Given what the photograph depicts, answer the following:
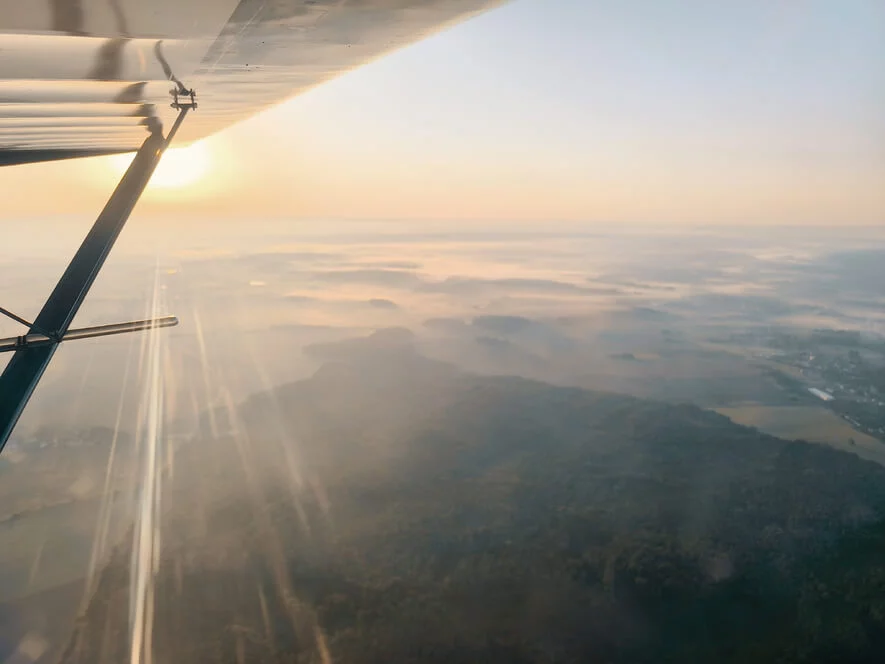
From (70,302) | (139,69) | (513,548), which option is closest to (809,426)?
(513,548)

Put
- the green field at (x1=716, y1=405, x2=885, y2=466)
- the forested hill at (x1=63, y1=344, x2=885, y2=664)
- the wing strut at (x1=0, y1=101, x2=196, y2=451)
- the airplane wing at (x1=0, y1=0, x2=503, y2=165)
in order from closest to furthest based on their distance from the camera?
the airplane wing at (x1=0, y1=0, x2=503, y2=165) < the wing strut at (x1=0, y1=101, x2=196, y2=451) < the forested hill at (x1=63, y1=344, x2=885, y2=664) < the green field at (x1=716, y1=405, x2=885, y2=466)

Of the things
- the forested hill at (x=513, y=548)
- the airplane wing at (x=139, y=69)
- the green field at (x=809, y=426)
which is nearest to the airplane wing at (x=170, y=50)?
the airplane wing at (x=139, y=69)

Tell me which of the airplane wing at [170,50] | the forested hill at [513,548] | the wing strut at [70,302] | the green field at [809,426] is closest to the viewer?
the airplane wing at [170,50]

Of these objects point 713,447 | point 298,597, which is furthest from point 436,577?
point 713,447

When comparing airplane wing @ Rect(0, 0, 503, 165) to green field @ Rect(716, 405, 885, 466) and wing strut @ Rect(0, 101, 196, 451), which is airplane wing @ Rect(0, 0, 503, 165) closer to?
wing strut @ Rect(0, 101, 196, 451)

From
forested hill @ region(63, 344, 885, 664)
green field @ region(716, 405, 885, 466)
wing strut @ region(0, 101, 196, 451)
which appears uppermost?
wing strut @ region(0, 101, 196, 451)

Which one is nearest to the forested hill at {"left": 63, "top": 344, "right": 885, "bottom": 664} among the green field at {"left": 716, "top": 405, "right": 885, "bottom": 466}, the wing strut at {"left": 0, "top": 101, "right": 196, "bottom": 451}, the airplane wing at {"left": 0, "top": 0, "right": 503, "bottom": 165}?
the green field at {"left": 716, "top": 405, "right": 885, "bottom": 466}

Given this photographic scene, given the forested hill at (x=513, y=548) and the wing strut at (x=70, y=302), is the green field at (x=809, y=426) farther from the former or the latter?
the wing strut at (x=70, y=302)
